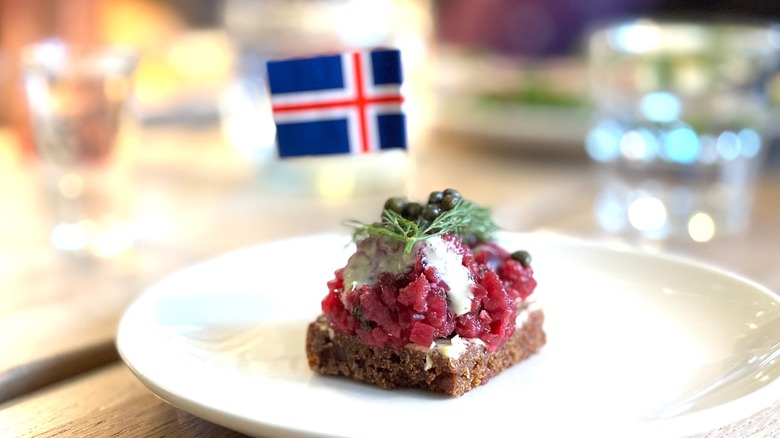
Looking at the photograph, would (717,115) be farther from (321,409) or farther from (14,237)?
(14,237)

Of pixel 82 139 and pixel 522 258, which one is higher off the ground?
pixel 82 139

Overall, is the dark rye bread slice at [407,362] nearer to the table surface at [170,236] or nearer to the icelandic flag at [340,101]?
the table surface at [170,236]

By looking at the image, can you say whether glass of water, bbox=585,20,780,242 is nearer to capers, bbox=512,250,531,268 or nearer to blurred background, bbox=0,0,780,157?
blurred background, bbox=0,0,780,157

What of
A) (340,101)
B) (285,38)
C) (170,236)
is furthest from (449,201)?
(285,38)

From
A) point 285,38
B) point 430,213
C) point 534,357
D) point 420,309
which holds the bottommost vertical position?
point 534,357

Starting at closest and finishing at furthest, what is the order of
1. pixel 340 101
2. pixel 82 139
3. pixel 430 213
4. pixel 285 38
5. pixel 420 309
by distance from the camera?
pixel 420 309 < pixel 430 213 < pixel 340 101 < pixel 82 139 < pixel 285 38

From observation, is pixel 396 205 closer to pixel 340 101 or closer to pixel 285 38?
pixel 340 101

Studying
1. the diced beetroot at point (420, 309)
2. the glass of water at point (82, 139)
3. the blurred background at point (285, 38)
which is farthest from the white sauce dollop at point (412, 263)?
the blurred background at point (285, 38)
